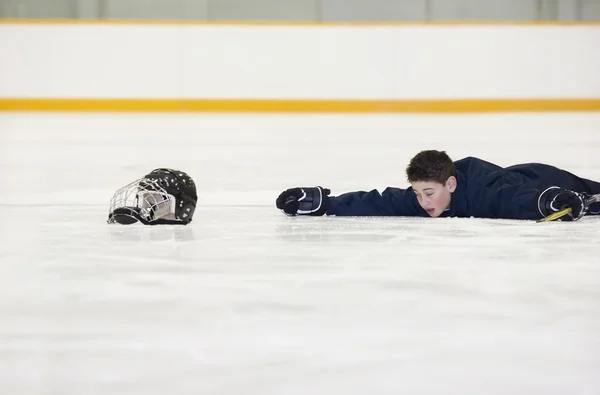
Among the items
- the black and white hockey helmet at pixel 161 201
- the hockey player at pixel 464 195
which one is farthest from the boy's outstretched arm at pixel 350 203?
the black and white hockey helmet at pixel 161 201

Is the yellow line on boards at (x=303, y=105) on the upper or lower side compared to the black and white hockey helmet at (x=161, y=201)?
upper

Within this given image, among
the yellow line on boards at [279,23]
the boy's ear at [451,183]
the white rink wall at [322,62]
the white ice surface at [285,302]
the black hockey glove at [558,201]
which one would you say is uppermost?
the yellow line on boards at [279,23]

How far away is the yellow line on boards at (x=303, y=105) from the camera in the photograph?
9031 millimetres

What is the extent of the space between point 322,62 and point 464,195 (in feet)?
21.5

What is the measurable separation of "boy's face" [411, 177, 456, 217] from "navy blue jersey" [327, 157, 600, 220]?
5 cm

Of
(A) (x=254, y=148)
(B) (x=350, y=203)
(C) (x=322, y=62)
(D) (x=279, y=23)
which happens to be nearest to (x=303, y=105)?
(C) (x=322, y=62)

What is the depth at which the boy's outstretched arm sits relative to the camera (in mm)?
2793

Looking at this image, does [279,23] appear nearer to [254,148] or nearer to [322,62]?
[322,62]

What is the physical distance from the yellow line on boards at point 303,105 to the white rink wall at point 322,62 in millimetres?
62

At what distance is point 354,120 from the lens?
8195 millimetres

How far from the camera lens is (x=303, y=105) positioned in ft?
30.2

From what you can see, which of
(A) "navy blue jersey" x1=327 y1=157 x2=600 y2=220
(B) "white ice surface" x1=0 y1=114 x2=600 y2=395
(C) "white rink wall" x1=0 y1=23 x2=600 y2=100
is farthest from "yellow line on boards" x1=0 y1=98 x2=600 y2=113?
(A) "navy blue jersey" x1=327 y1=157 x2=600 y2=220

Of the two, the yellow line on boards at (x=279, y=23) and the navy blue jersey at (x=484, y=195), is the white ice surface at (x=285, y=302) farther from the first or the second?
the yellow line on boards at (x=279, y=23)

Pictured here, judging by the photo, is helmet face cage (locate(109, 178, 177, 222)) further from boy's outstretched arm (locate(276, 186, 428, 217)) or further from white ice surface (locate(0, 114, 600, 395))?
boy's outstretched arm (locate(276, 186, 428, 217))
